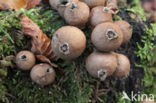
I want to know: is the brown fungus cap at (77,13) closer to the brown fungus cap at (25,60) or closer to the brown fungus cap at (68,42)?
the brown fungus cap at (68,42)

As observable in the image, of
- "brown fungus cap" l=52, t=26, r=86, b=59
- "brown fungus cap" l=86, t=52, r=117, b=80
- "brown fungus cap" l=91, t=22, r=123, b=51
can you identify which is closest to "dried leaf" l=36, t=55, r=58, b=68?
"brown fungus cap" l=52, t=26, r=86, b=59

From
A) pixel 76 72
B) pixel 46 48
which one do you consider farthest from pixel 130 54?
pixel 46 48

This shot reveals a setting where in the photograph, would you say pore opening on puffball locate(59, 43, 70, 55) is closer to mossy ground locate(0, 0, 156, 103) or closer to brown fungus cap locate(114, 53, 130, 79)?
mossy ground locate(0, 0, 156, 103)

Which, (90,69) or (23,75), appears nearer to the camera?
(90,69)

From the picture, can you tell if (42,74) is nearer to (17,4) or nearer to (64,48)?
(64,48)

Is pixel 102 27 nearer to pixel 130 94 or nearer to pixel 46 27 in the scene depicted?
pixel 46 27

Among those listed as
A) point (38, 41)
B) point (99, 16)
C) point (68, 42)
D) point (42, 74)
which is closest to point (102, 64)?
point (68, 42)
